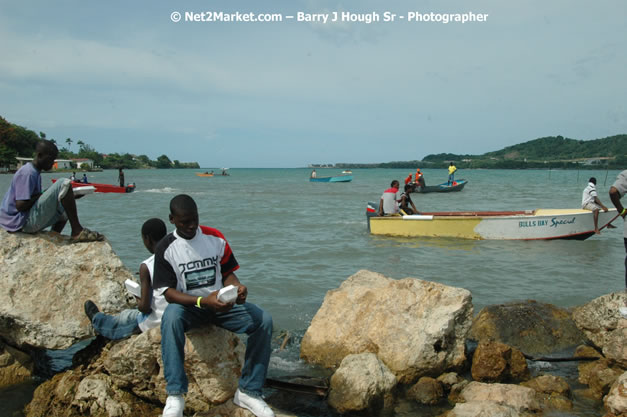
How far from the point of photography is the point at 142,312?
4129 mm

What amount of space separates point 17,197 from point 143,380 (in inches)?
94.8

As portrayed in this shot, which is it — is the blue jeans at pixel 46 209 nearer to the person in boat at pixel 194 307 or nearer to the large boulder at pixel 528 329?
the person in boat at pixel 194 307

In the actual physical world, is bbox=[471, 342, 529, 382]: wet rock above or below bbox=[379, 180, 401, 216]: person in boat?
below

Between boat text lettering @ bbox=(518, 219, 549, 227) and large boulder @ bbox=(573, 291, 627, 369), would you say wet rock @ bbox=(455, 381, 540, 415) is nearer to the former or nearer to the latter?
large boulder @ bbox=(573, 291, 627, 369)

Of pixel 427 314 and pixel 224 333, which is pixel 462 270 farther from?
pixel 224 333

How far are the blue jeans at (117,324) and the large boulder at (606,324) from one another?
482cm

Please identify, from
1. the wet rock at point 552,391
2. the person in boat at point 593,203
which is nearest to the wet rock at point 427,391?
the wet rock at point 552,391

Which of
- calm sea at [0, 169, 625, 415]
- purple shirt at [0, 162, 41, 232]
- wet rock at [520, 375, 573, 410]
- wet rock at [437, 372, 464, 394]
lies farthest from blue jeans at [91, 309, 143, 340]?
wet rock at [520, 375, 573, 410]

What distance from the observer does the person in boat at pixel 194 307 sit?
3623 millimetres

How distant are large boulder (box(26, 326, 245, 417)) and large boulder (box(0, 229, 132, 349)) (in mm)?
502

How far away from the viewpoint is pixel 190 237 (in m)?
3.83

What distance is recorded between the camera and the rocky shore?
4078 mm

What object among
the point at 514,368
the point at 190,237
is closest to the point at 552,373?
the point at 514,368

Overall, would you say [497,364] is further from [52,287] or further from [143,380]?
[52,287]
